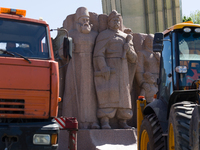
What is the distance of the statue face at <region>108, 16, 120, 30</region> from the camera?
11.6 m

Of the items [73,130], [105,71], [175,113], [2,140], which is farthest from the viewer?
[105,71]

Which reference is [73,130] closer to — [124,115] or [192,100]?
[192,100]

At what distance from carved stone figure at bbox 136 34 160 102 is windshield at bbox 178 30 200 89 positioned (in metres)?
6.96

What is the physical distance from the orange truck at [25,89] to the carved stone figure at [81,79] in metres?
5.75

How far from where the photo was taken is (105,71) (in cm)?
1110

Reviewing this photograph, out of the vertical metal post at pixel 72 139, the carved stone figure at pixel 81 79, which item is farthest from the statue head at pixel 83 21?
the vertical metal post at pixel 72 139

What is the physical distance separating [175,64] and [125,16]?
2198 centimetres

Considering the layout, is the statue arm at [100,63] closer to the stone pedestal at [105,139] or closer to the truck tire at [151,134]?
the stone pedestal at [105,139]

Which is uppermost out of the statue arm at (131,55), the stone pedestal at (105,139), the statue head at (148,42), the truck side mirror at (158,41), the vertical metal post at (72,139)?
the statue head at (148,42)

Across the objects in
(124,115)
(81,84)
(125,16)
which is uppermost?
(125,16)

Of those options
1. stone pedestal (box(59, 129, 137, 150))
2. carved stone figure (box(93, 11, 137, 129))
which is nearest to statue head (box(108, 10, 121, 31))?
carved stone figure (box(93, 11, 137, 129))

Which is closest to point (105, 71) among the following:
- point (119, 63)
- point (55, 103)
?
point (119, 63)

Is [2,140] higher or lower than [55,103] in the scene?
lower

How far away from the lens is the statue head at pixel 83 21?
11445mm
